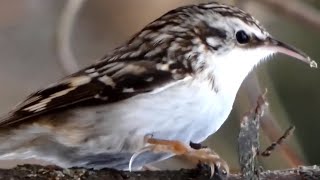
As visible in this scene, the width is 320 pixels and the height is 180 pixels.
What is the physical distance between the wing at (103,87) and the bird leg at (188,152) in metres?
0.09

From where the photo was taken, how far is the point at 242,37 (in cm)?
152

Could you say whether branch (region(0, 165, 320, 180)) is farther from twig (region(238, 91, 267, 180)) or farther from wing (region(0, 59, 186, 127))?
wing (region(0, 59, 186, 127))

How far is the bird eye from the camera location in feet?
4.96

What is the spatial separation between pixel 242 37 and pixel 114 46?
197cm

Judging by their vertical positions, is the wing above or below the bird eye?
below

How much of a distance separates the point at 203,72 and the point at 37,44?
2.20 m

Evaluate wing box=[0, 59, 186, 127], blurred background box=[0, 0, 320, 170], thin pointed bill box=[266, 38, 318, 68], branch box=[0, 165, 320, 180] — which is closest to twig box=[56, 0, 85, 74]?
blurred background box=[0, 0, 320, 170]

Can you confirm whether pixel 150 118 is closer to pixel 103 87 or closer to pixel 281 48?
pixel 103 87

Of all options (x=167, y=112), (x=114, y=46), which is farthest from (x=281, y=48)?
(x=114, y=46)

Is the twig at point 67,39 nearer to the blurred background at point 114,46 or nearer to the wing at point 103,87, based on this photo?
the blurred background at point 114,46

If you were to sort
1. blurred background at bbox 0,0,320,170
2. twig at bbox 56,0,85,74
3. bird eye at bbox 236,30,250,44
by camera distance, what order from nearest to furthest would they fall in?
1. bird eye at bbox 236,30,250,44
2. twig at bbox 56,0,85,74
3. blurred background at bbox 0,0,320,170

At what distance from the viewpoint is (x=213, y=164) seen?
128 cm

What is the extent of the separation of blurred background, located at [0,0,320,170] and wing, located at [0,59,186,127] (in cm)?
64

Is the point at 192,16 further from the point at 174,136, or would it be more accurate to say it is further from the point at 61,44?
the point at 61,44
